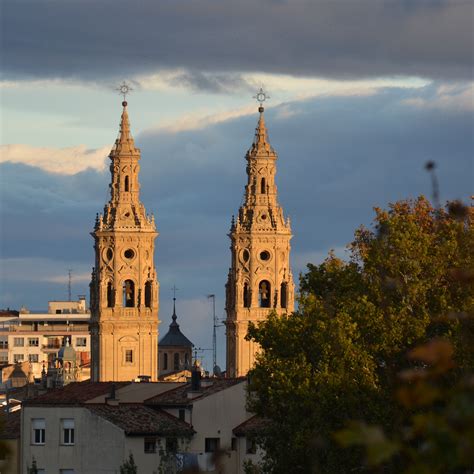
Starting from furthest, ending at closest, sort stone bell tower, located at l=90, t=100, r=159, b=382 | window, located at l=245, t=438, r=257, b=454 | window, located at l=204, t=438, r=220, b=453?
stone bell tower, located at l=90, t=100, r=159, b=382, window, located at l=204, t=438, r=220, b=453, window, located at l=245, t=438, r=257, b=454

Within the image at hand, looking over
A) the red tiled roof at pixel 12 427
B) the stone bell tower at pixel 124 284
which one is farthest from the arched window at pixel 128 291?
the red tiled roof at pixel 12 427

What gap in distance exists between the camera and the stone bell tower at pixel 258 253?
502 feet

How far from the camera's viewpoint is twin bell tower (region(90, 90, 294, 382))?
498 ft

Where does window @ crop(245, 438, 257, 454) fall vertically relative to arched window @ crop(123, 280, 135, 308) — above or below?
below

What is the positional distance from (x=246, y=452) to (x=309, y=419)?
12589 millimetres

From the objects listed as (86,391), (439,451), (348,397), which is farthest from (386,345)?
(439,451)

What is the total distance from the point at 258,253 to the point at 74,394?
3317 inches

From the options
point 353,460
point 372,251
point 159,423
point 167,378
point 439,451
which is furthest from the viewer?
point 167,378

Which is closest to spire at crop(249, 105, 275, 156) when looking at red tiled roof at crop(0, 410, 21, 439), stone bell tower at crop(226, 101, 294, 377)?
stone bell tower at crop(226, 101, 294, 377)

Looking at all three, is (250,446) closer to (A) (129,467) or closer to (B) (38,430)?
(B) (38,430)

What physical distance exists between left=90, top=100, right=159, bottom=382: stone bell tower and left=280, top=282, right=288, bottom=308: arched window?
10.4m

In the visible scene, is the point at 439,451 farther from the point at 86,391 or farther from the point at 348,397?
Answer: the point at 86,391

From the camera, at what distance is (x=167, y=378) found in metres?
149

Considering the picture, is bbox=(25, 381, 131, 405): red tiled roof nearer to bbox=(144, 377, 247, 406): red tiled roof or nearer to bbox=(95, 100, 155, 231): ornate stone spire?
bbox=(144, 377, 247, 406): red tiled roof
